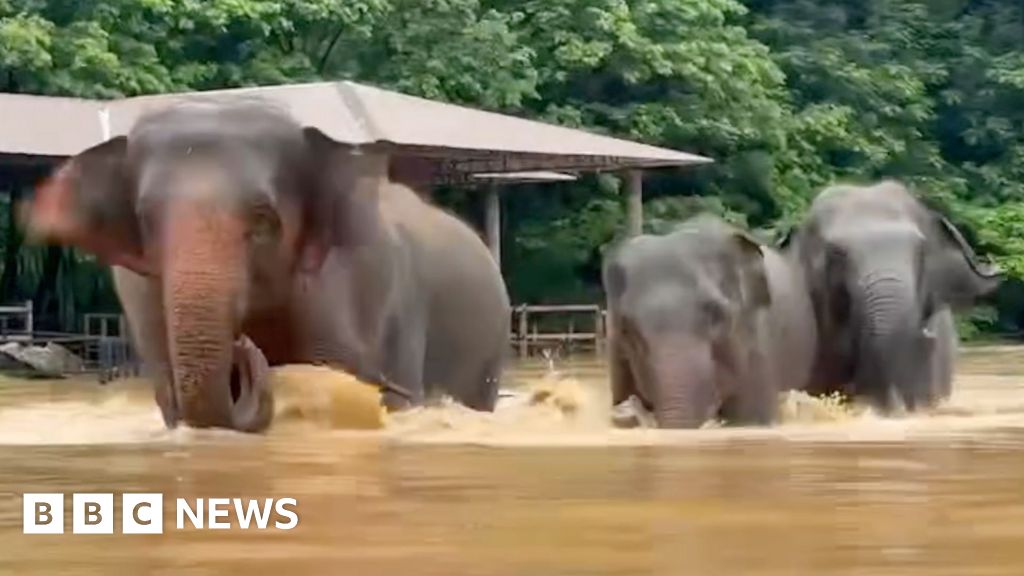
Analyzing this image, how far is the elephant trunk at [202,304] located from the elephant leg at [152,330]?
0.73 metres

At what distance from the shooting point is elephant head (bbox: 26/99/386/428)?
7.11m

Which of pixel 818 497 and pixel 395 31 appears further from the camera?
pixel 395 31

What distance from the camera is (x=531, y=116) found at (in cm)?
2869

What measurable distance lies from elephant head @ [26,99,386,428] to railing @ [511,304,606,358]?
15.0 m

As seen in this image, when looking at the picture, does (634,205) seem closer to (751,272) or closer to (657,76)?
(657,76)

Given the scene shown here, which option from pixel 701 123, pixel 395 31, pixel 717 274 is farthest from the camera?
pixel 701 123

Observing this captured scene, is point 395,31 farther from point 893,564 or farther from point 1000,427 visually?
point 893,564

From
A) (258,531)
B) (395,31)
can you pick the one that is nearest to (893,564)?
(258,531)

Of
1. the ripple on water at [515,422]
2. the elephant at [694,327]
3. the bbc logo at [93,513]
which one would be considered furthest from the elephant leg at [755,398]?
the bbc logo at [93,513]

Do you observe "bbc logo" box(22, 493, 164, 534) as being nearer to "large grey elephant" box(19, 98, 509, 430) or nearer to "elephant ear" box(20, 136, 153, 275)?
"large grey elephant" box(19, 98, 509, 430)

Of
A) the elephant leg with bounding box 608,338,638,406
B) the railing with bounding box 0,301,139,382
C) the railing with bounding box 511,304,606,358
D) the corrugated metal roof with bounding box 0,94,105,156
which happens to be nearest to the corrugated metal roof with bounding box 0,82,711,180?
the corrugated metal roof with bounding box 0,94,105,156

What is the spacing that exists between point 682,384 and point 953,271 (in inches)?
125

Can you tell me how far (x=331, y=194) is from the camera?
7965mm

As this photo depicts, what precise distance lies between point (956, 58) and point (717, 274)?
84.3 feet
